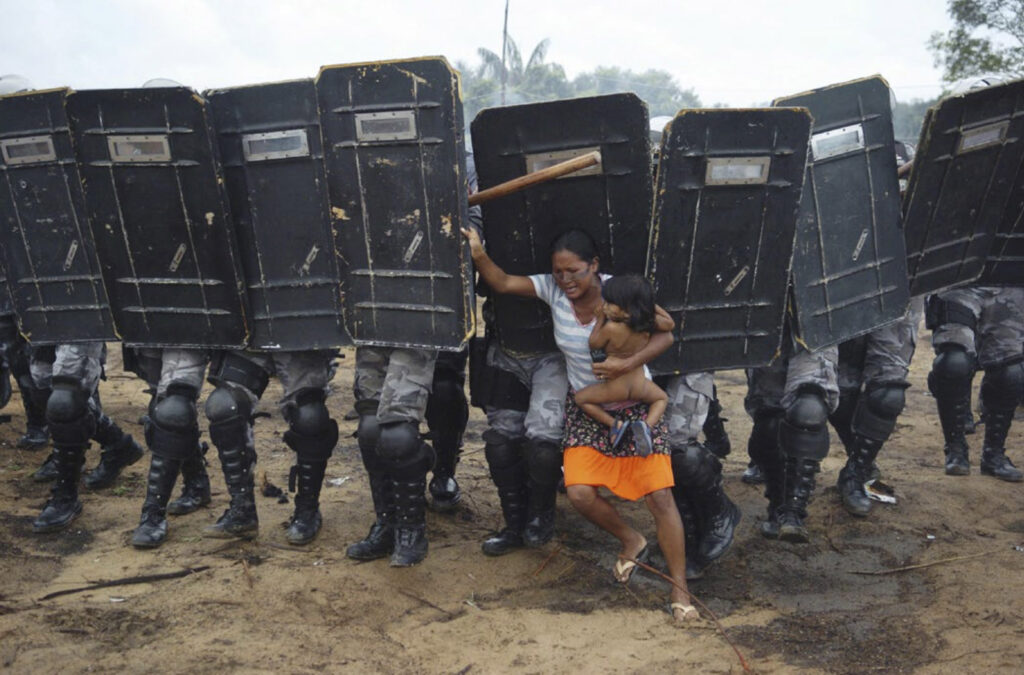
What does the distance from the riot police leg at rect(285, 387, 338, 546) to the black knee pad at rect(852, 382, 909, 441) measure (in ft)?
9.84

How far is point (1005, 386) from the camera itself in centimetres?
576

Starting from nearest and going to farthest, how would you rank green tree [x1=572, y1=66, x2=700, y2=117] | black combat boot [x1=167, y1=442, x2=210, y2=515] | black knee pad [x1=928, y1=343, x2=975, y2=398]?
black combat boot [x1=167, y1=442, x2=210, y2=515] → black knee pad [x1=928, y1=343, x2=975, y2=398] → green tree [x1=572, y1=66, x2=700, y2=117]

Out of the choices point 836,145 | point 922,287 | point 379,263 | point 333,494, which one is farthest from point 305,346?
point 922,287

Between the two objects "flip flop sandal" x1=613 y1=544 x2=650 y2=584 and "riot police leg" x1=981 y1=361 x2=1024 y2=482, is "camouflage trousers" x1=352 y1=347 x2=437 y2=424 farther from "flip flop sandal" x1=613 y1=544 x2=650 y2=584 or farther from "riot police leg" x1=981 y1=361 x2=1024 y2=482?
"riot police leg" x1=981 y1=361 x2=1024 y2=482

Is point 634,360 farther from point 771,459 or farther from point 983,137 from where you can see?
point 983,137

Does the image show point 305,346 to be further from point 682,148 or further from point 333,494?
point 682,148

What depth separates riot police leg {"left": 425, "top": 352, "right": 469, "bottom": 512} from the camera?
5047mm

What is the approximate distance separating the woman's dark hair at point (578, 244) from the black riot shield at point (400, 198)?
16.6 inches

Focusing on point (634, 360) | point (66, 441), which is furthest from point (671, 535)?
point (66, 441)

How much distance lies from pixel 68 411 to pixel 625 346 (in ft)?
9.91

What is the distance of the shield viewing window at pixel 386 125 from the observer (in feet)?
12.9

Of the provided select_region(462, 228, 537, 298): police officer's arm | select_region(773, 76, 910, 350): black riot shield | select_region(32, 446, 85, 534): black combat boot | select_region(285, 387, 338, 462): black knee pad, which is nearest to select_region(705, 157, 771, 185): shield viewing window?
select_region(773, 76, 910, 350): black riot shield

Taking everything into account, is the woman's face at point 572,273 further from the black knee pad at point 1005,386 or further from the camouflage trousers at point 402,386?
the black knee pad at point 1005,386

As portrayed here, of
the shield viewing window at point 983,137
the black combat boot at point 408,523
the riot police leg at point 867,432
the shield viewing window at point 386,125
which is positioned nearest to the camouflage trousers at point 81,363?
the black combat boot at point 408,523
